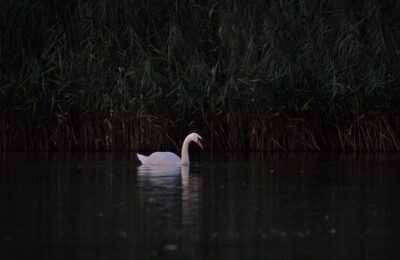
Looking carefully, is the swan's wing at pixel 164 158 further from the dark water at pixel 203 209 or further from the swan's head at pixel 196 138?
the swan's head at pixel 196 138

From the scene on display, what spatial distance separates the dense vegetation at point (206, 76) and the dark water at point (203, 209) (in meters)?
1.84

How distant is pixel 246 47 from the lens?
2100 centimetres

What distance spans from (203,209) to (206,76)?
333 inches

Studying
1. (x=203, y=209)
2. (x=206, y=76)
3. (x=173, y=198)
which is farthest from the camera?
(x=206, y=76)

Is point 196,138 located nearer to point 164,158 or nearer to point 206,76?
point 164,158

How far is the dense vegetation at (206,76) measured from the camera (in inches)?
813

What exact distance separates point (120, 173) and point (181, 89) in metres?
3.94

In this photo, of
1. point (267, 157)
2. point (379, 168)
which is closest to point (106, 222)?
point (379, 168)

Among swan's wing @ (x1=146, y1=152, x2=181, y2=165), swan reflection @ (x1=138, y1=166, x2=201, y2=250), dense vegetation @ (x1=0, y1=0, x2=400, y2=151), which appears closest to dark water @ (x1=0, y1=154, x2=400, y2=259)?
swan reflection @ (x1=138, y1=166, x2=201, y2=250)

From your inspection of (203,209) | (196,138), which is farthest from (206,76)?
(203,209)

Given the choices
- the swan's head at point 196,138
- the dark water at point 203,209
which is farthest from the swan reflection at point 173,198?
the swan's head at point 196,138

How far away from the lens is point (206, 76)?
2078 cm

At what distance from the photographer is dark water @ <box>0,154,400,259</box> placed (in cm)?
991

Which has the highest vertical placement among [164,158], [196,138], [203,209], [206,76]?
[206,76]
